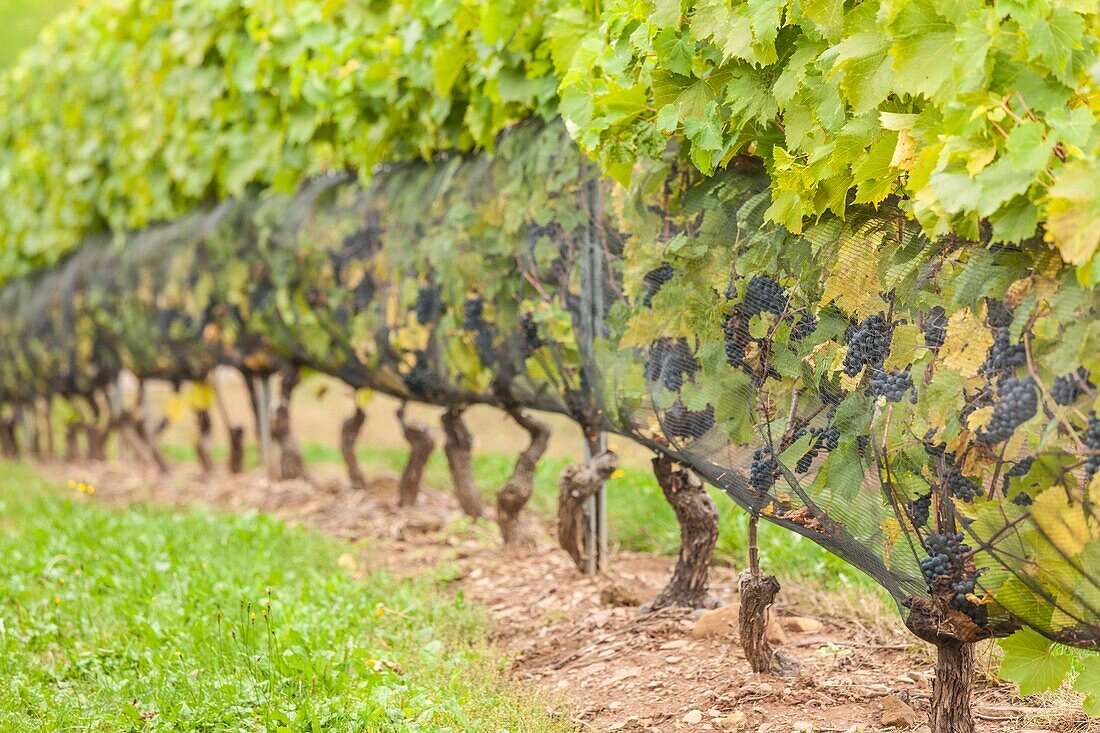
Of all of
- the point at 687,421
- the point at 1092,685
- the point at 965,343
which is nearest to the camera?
the point at 1092,685

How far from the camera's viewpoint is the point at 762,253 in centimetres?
324

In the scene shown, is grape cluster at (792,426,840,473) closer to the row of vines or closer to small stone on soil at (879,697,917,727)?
the row of vines

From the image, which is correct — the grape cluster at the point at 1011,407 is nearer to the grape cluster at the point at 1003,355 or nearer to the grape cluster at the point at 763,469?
the grape cluster at the point at 1003,355

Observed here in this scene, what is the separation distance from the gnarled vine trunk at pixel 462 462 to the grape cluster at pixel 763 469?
2.96 metres

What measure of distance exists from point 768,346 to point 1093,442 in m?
1.04

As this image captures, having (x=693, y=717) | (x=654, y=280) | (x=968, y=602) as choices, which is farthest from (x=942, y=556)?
(x=654, y=280)

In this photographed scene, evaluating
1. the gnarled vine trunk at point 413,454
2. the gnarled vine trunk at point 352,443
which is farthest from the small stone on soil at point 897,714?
the gnarled vine trunk at point 352,443

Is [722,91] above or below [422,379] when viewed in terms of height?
above

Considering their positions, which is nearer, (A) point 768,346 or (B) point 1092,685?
(B) point 1092,685

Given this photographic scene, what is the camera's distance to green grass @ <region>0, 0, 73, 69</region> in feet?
79.6

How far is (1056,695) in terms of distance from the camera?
330 centimetres

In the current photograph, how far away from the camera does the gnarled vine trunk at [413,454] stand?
6.57 meters

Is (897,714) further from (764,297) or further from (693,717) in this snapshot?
(764,297)

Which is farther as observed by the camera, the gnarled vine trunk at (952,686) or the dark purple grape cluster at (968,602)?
the gnarled vine trunk at (952,686)
